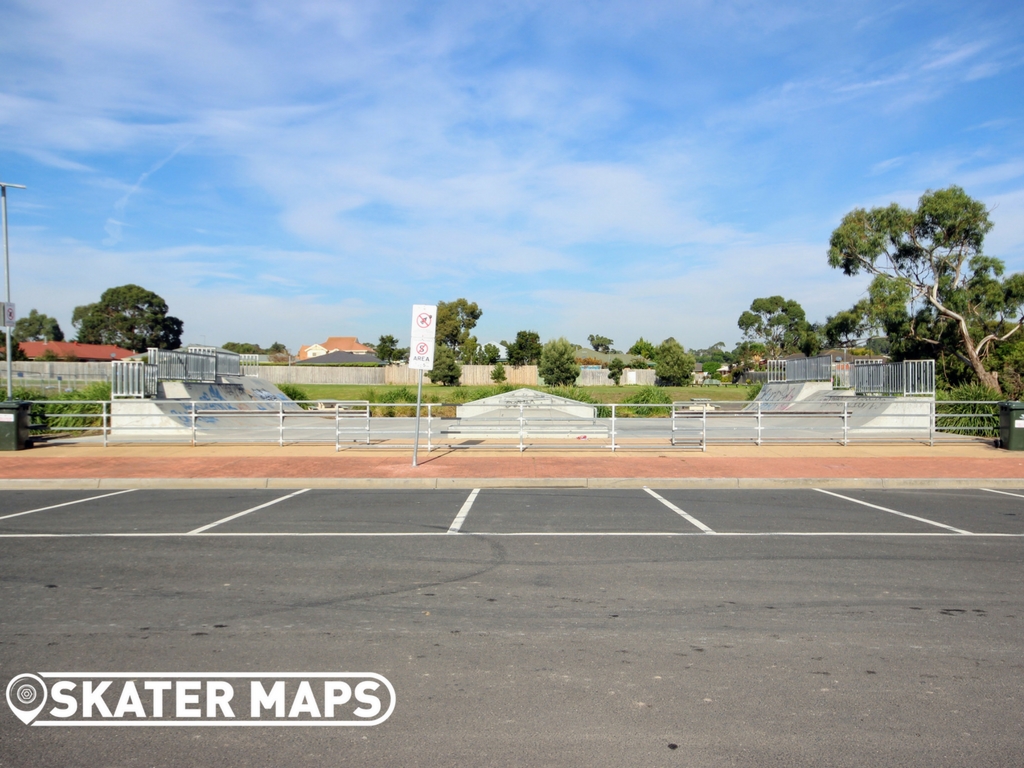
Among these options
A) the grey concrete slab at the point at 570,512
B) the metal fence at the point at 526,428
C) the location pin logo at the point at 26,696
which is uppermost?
the metal fence at the point at 526,428

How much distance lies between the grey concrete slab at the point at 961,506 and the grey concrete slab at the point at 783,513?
1.72 ft

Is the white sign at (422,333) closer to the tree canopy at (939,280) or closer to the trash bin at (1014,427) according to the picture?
the trash bin at (1014,427)

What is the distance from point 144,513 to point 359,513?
3.14 m

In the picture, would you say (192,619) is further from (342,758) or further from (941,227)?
(941,227)

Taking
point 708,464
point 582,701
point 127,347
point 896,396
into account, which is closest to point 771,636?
point 582,701

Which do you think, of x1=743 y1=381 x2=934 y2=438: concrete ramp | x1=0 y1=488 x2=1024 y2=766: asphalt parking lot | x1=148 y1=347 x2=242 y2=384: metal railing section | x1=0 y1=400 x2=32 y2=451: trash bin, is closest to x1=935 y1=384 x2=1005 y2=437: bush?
x1=743 y1=381 x2=934 y2=438: concrete ramp

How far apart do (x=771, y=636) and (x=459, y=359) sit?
80.3 m

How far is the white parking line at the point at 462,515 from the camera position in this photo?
31.2ft

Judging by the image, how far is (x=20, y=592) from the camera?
6.53 metres

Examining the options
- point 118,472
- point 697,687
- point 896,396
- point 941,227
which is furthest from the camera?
point 941,227

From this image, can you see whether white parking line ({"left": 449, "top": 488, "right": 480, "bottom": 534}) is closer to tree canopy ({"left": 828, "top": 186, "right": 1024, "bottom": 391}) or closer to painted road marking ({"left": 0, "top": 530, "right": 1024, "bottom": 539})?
painted road marking ({"left": 0, "top": 530, "right": 1024, "bottom": 539})

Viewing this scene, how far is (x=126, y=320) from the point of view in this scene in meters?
97.7

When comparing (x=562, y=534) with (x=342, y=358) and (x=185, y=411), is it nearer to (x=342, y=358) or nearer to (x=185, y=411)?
(x=185, y=411)

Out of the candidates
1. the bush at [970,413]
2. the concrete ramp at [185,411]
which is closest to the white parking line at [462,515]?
the concrete ramp at [185,411]
